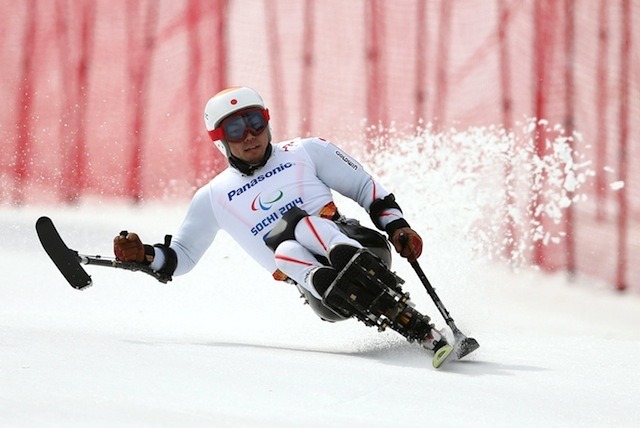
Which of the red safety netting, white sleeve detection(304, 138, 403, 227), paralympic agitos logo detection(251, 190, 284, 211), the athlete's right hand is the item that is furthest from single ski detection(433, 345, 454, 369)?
the red safety netting

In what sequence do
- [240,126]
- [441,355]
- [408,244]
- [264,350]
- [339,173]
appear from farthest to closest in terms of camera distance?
1. [339,173]
2. [240,126]
3. [408,244]
4. [264,350]
5. [441,355]

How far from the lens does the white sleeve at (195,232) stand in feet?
13.5

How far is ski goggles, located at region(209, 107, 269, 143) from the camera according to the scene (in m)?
3.89

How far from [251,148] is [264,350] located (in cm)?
84

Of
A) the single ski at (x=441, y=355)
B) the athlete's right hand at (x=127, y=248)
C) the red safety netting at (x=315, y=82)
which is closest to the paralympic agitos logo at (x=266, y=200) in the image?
the athlete's right hand at (x=127, y=248)

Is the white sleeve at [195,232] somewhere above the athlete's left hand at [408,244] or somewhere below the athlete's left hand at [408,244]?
below

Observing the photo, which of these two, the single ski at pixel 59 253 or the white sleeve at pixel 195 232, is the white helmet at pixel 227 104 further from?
the single ski at pixel 59 253

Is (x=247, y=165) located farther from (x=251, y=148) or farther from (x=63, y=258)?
(x=63, y=258)

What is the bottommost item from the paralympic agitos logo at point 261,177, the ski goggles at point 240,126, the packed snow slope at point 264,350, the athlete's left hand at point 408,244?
the packed snow slope at point 264,350

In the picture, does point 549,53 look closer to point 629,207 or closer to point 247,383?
point 629,207

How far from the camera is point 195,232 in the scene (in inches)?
164

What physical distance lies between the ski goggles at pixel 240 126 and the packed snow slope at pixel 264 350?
85 cm

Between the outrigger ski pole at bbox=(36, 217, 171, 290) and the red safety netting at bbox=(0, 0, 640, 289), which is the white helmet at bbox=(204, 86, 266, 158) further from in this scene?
the red safety netting at bbox=(0, 0, 640, 289)

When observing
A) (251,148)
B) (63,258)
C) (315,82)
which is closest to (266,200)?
(251,148)
